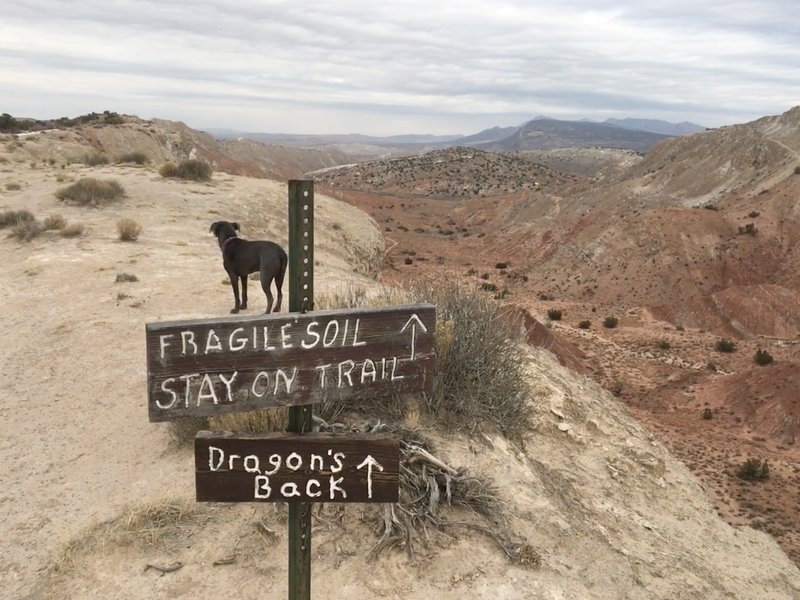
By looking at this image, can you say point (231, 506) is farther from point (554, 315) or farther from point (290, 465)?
point (554, 315)

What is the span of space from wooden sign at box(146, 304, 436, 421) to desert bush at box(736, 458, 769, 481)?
11.6 meters

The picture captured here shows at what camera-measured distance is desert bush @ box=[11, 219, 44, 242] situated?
1424cm

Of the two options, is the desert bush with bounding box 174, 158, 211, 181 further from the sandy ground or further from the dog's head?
the dog's head

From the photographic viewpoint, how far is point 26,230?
14.4m

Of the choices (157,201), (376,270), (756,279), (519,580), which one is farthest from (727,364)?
(157,201)

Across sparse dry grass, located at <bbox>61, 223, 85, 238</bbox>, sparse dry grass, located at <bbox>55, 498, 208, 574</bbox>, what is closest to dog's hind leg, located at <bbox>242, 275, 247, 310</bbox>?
sparse dry grass, located at <bbox>55, 498, 208, 574</bbox>

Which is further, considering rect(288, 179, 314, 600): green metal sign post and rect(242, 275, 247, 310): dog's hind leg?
rect(242, 275, 247, 310): dog's hind leg

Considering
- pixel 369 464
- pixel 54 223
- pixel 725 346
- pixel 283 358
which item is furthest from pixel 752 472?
pixel 54 223

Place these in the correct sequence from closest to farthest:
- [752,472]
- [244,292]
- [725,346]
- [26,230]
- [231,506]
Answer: [231,506] → [244,292] → [752,472] → [26,230] → [725,346]

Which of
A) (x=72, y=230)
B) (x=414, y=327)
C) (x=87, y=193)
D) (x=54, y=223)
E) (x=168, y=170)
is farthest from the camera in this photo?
(x=168, y=170)

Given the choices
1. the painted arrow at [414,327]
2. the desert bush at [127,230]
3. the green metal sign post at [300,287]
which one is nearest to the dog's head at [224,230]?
the green metal sign post at [300,287]

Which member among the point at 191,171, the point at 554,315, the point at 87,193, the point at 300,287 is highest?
the point at 191,171

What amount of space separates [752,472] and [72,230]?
53.1ft

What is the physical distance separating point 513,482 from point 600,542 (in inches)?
37.4
